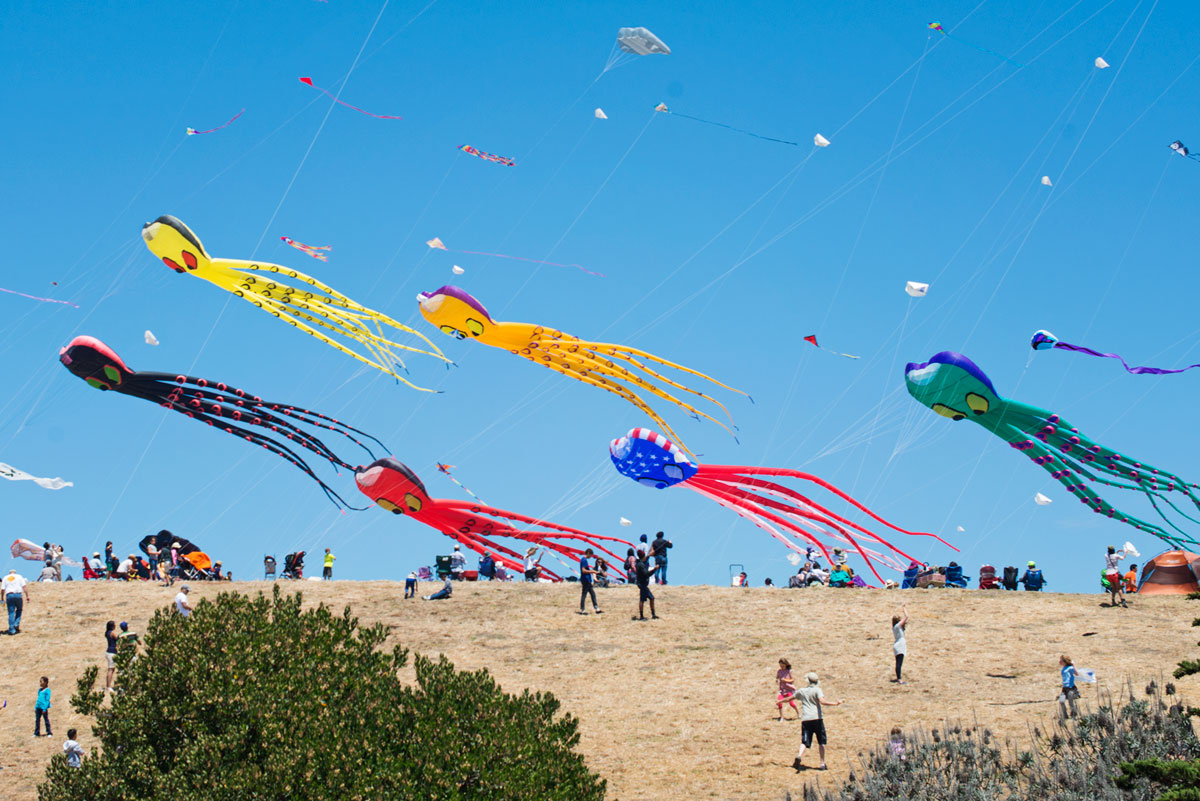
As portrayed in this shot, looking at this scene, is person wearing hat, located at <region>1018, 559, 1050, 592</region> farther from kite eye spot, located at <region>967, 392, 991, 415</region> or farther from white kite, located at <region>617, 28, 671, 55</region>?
white kite, located at <region>617, 28, 671, 55</region>

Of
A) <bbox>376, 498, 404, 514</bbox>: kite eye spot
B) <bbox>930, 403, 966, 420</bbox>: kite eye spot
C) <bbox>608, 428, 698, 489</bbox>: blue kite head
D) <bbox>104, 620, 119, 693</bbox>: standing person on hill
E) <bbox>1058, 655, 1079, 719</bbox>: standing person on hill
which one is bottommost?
<bbox>1058, 655, 1079, 719</bbox>: standing person on hill

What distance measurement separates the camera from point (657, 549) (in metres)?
27.8

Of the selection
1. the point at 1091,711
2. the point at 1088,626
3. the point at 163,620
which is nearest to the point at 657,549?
the point at 1088,626

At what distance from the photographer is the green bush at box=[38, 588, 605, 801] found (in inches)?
473

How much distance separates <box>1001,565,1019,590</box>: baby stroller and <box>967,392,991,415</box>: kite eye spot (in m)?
4.48

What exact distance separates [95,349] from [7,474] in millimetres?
6274

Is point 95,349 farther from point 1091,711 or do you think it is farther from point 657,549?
point 1091,711

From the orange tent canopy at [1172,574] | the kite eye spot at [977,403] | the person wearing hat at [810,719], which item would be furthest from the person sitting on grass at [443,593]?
the orange tent canopy at [1172,574]

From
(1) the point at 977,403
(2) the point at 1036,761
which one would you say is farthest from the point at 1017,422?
(2) the point at 1036,761

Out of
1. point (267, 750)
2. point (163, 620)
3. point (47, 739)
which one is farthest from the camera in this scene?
point (47, 739)

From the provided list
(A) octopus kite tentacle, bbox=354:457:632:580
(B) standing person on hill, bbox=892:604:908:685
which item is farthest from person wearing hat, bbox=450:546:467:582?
(B) standing person on hill, bbox=892:604:908:685

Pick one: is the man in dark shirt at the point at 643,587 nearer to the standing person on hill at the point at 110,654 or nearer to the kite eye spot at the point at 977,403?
the kite eye spot at the point at 977,403

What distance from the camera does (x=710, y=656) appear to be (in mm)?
22047

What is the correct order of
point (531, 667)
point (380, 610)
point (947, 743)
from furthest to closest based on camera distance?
point (380, 610) < point (531, 667) < point (947, 743)
